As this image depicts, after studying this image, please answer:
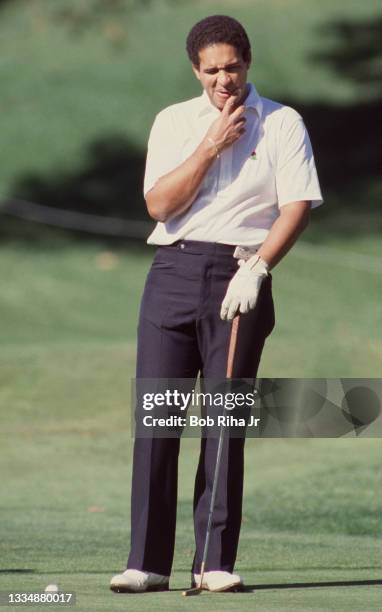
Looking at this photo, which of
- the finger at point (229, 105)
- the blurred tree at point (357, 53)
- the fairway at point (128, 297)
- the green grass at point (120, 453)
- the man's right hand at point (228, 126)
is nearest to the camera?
the man's right hand at point (228, 126)

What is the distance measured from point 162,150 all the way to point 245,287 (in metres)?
0.63

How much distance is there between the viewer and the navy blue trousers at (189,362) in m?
6.20

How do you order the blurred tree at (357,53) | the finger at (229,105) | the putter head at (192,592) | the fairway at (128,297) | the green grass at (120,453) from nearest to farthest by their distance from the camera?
the putter head at (192,592) → the finger at (229,105) → the green grass at (120,453) → the fairway at (128,297) → the blurred tree at (357,53)

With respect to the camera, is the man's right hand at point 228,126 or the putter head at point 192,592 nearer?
the putter head at point 192,592

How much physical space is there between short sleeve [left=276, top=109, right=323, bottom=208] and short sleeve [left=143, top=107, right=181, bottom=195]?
1.24ft

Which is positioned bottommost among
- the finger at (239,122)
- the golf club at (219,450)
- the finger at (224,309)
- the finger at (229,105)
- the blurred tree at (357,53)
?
the golf club at (219,450)

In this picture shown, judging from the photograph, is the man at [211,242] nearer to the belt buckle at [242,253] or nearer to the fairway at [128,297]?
the belt buckle at [242,253]

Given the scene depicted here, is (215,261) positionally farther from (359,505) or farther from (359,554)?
(359,505)

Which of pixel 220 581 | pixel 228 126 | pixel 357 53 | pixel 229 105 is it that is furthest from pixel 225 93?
pixel 357 53

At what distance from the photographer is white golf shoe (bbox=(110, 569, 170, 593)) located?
611 centimetres

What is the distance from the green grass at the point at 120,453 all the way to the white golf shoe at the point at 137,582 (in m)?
0.07

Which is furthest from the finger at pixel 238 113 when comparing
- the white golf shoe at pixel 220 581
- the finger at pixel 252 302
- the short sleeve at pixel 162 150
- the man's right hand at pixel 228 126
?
the white golf shoe at pixel 220 581

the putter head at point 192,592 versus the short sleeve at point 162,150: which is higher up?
the short sleeve at point 162,150

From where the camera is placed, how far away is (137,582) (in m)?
6.19
